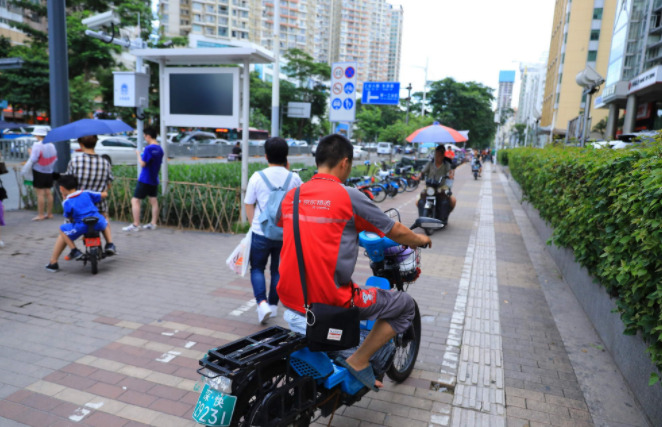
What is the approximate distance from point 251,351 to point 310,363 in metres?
0.43

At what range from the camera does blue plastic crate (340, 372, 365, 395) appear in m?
2.68

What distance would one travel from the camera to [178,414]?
3.01 meters

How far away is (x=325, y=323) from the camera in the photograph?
231 cm

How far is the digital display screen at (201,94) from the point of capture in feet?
27.8

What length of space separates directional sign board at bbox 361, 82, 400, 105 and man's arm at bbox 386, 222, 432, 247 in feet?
70.3

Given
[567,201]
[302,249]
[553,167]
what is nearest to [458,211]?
[553,167]

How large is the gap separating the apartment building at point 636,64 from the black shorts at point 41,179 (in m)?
22.0

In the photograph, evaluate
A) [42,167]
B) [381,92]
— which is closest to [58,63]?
[42,167]

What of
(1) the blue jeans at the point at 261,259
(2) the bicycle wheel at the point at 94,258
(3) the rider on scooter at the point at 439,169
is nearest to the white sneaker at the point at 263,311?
(1) the blue jeans at the point at 261,259

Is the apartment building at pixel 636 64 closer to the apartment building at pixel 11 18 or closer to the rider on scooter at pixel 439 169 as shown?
the rider on scooter at pixel 439 169

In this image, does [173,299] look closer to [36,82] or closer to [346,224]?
[346,224]

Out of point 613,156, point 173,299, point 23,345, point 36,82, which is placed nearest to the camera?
point 23,345

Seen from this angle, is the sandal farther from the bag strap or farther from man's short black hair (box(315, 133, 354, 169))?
man's short black hair (box(315, 133, 354, 169))

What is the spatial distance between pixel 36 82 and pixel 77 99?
2.21 metres
